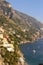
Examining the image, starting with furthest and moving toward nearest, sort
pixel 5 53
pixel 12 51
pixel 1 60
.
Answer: pixel 12 51, pixel 5 53, pixel 1 60

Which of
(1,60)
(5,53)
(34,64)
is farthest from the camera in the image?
(34,64)

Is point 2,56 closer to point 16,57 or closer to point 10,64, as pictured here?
point 10,64

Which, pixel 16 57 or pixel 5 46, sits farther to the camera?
pixel 16 57

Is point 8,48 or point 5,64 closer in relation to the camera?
point 5,64

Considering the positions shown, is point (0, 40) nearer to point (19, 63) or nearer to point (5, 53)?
point (5, 53)

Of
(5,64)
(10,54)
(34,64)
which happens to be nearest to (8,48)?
(10,54)

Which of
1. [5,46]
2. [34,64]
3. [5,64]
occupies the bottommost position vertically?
[5,64]

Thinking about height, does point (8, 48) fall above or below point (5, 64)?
above

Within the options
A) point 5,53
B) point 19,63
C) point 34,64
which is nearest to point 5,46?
point 5,53

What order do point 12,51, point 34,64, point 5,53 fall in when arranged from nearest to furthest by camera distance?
point 5,53 < point 12,51 < point 34,64
